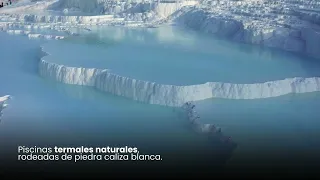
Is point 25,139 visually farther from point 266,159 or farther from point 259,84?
point 259,84

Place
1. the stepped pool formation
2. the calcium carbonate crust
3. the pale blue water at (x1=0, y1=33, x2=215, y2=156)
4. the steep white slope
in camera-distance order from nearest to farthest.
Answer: the pale blue water at (x1=0, y1=33, x2=215, y2=156)
the stepped pool formation
the calcium carbonate crust
the steep white slope

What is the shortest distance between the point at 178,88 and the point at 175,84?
16cm

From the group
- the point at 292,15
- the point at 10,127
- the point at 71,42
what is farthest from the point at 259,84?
the point at 292,15

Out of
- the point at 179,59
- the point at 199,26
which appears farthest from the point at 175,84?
the point at 199,26

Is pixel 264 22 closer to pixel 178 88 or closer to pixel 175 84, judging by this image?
pixel 175 84

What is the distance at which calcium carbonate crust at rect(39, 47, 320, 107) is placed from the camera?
7.31 metres

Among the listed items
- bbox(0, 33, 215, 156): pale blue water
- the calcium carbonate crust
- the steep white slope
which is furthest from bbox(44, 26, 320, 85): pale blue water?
bbox(0, 33, 215, 156): pale blue water

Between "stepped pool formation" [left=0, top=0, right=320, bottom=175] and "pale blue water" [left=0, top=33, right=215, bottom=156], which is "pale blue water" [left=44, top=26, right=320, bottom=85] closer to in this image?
"stepped pool formation" [left=0, top=0, right=320, bottom=175]

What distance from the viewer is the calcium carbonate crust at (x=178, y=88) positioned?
7.31 m

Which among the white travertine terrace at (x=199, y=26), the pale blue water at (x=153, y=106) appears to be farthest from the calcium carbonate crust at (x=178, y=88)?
the pale blue water at (x=153, y=106)

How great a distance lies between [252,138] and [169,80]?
7.29 feet

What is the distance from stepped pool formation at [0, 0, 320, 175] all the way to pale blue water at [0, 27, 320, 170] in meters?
0.02

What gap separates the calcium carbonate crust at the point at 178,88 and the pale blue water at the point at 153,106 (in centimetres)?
19

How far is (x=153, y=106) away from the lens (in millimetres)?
7230
